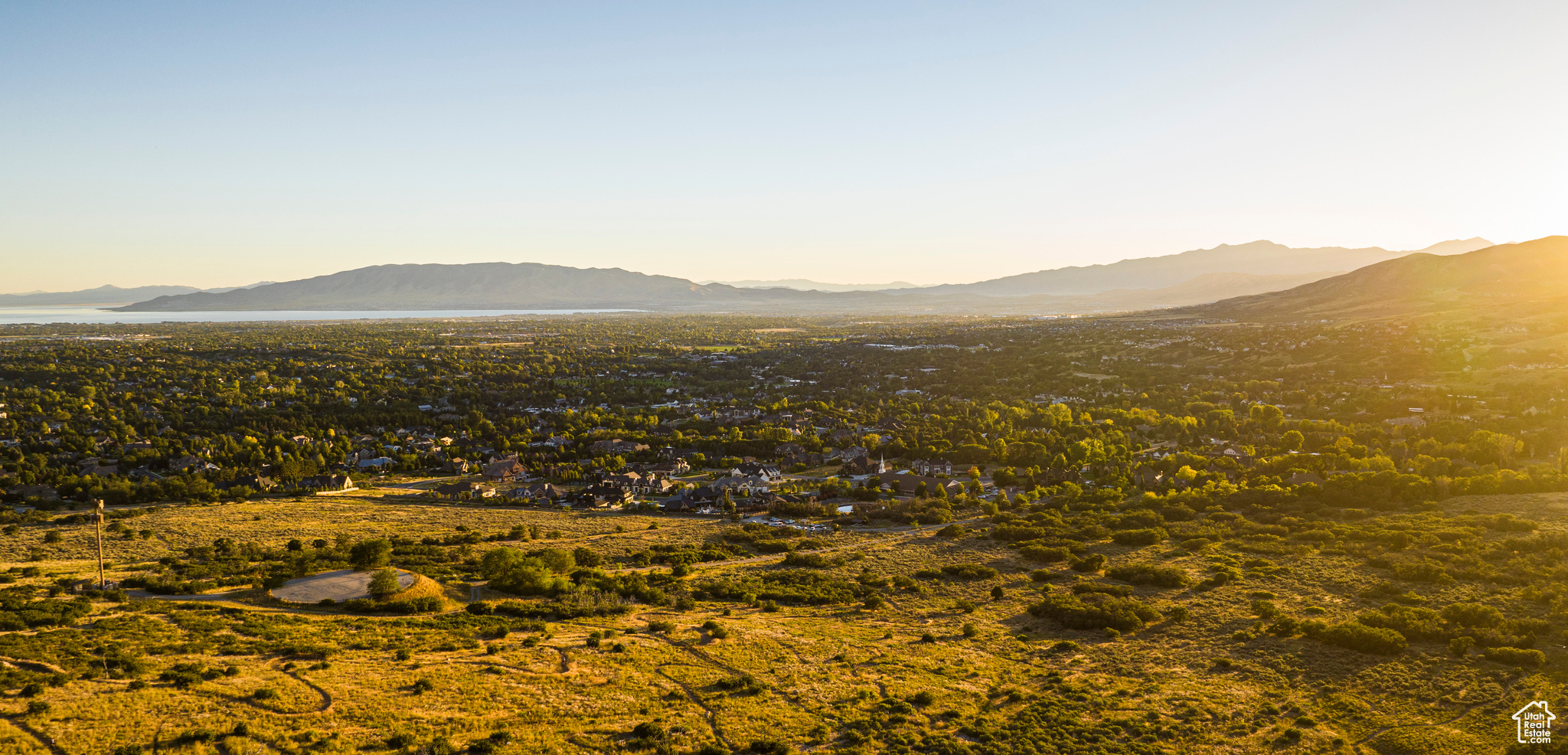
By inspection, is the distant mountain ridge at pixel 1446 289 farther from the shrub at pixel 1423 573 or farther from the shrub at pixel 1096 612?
the shrub at pixel 1096 612

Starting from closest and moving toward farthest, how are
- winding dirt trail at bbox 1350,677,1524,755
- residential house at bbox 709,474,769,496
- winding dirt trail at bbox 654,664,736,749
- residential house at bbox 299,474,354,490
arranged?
winding dirt trail at bbox 654,664,736,749, winding dirt trail at bbox 1350,677,1524,755, residential house at bbox 709,474,769,496, residential house at bbox 299,474,354,490

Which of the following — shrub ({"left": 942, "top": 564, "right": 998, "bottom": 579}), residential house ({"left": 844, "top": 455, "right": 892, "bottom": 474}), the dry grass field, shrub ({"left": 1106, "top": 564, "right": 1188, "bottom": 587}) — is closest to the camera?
the dry grass field

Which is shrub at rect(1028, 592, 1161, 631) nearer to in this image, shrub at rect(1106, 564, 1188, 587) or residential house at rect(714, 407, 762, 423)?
shrub at rect(1106, 564, 1188, 587)

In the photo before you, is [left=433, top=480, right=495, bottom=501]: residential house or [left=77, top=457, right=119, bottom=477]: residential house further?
[left=77, top=457, right=119, bottom=477]: residential house

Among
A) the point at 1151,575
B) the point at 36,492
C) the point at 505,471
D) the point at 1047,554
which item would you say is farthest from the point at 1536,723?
the point at 36,492

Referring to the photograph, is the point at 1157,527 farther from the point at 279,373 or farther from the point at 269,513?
the point at 279,373

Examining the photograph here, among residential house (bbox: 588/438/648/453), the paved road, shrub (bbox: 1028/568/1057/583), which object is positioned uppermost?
the paved road

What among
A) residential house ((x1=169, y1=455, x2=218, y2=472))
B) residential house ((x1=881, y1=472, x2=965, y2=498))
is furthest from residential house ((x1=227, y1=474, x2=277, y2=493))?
residential house ((x1=881, y1=472, x2=965, y2=498))

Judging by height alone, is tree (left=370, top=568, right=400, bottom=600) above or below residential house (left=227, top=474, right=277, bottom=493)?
above

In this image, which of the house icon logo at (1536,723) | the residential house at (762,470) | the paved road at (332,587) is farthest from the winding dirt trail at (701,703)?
the residential house at (762,470)
